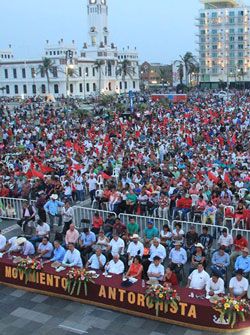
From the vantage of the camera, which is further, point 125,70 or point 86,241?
point 125,70

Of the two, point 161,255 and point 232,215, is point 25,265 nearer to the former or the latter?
point 161,255

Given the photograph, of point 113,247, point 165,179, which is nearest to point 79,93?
point 165,179

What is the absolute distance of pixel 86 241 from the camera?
1254 cm

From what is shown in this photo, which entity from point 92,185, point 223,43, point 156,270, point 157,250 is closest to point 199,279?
point 156,270

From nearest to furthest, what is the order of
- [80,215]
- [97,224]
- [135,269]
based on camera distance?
[135,269] < [97,224] < [80,215]

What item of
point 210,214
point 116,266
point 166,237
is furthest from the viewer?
point 210,214

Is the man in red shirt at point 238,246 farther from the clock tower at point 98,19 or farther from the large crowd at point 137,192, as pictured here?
the clock tower at point 98,19

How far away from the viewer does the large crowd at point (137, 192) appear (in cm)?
1130

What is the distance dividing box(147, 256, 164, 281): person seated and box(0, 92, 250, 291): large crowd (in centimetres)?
2

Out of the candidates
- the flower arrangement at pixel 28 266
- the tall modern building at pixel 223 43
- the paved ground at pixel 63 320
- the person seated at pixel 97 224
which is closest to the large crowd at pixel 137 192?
the person seated at pixel 97 224

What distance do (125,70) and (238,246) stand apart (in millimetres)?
94833

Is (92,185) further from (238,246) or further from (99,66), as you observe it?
(99,66)

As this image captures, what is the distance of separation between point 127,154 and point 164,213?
8.77m

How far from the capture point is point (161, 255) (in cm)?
1134
